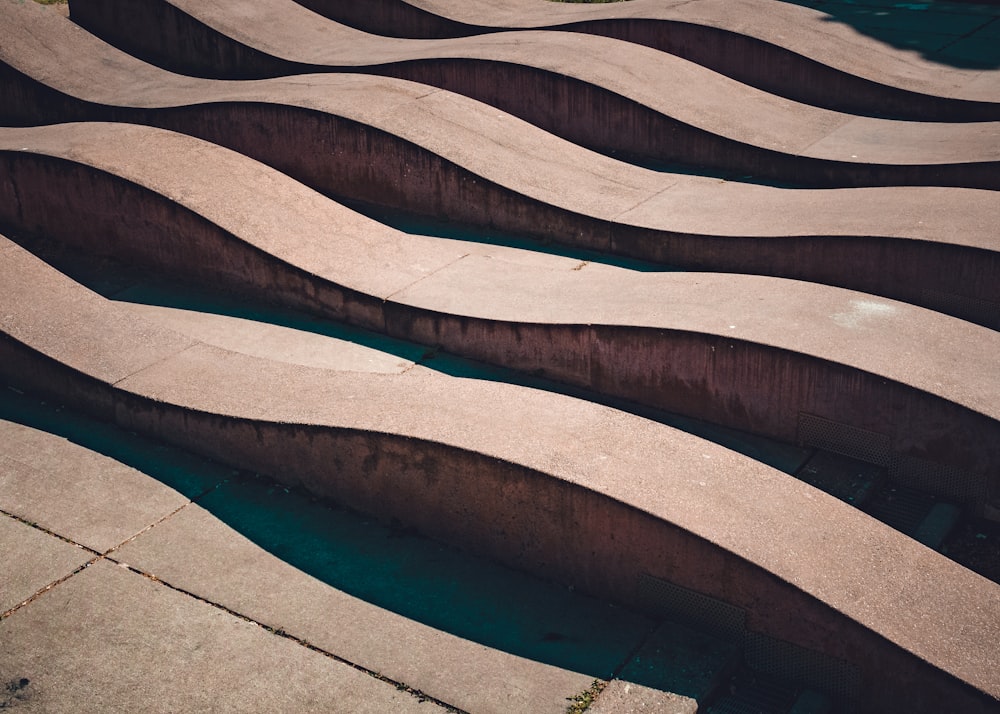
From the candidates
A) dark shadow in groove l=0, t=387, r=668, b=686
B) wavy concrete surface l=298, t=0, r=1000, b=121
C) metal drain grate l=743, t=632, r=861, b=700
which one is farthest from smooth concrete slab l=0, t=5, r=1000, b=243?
metal drain grate l=743, t=632, r=861, b=700

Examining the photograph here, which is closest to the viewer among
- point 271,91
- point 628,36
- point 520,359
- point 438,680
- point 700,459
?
point 438,680

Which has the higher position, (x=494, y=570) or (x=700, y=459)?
(x=700, y=459)

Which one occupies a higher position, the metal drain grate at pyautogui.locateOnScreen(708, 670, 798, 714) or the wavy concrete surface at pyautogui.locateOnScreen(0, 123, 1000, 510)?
the wavy concrete surface at pyautogui.locateOnScreen(0, 123, 1000, 510)

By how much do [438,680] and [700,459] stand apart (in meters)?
2.05

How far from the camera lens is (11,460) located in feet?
24.0

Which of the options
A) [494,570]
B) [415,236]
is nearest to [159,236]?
[415,236]

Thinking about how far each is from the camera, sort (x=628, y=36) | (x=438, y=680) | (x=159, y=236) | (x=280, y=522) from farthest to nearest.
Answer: (x=628, y=36) → (x=159, y=236) → (x=280, y=522) → (x=438, y=680)

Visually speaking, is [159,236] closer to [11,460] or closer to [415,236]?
[415,236]

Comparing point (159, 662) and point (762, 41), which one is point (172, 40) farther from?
point (159, 662)

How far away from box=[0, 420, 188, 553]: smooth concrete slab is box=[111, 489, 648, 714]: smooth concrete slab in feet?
0.66

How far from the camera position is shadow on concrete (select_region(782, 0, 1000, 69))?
1552 centimetres

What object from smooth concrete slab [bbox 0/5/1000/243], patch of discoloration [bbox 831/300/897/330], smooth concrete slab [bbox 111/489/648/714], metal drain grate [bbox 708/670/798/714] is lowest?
metal drain grate [bbox 708/670/798/714]

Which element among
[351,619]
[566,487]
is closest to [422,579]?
[351,619]

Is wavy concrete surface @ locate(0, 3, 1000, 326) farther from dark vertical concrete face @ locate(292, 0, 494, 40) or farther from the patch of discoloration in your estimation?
dark vertical concrete face @ locate(292, 0, 494, 40)
